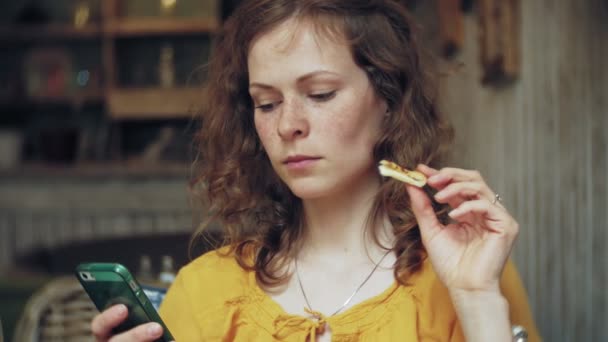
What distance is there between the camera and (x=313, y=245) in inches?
61.2

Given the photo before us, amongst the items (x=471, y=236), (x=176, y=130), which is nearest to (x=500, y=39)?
(x=471, y=236)

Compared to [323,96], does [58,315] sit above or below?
below

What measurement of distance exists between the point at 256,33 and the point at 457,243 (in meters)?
0.52

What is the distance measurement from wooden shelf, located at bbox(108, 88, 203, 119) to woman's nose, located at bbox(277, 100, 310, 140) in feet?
13.3

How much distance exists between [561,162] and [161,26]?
134 inches

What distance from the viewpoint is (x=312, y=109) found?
1384mm

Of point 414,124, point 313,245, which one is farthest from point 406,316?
point 414,124

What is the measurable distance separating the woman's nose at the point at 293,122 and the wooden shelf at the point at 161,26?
4.03 meters

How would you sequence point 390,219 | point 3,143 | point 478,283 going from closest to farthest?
point 478,283
point 390,219
point 3,143

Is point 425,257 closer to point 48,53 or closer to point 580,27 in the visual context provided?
point 580,27

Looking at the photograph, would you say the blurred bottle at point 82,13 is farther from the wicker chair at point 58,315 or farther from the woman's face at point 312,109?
the woman's face at point 312,109

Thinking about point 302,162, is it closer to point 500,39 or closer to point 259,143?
Result: point 259,143

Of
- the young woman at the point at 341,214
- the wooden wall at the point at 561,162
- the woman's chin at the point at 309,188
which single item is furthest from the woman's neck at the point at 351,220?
the wooden wall at the point at 561,162

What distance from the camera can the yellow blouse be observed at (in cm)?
139
